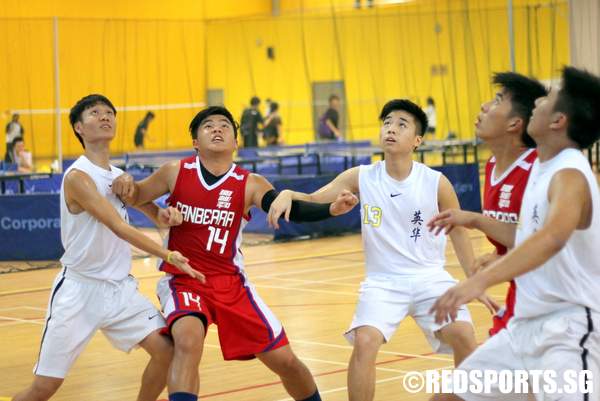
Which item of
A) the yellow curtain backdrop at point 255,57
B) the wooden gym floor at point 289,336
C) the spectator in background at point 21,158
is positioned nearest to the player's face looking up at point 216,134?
the wooden gym floor at point 289,336

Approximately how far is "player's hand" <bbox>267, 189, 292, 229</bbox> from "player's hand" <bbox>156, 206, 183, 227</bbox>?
1.62 feet

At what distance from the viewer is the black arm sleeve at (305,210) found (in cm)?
624

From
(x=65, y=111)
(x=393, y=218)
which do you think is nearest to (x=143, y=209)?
(x=393, y=218)

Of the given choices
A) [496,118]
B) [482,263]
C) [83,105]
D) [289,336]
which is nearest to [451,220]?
[482,263]

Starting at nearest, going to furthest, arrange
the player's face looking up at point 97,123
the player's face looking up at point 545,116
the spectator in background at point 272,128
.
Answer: the player's face looking up at point 545,116 < the player's face looking up at point 97,123 < the spectator in background at point 272,128

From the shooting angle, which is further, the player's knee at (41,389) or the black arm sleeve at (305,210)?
the black arm sleeve at (305,210)

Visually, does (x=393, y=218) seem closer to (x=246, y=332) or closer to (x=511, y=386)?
(x=246, y=332)

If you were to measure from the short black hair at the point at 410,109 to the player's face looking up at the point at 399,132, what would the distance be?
0.06ft

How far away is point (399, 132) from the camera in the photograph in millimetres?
6309

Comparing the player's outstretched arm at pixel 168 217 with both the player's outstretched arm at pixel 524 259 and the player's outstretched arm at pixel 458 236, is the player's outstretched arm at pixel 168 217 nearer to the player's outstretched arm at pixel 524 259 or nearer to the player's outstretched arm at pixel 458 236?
the player's outstretched arm at pixel 458 236

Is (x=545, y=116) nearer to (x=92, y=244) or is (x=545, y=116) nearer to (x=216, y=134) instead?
(x=216, y=134)

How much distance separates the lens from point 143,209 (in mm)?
6359

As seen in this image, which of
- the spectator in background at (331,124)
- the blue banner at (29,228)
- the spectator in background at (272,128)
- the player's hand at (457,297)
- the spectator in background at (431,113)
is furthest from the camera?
the spectator in background at (431,113)

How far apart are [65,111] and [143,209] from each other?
2156 cm
